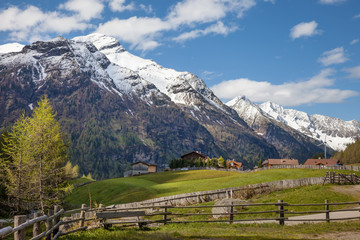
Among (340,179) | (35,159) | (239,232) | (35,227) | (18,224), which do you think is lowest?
(239,232)

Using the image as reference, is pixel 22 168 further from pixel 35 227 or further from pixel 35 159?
pixel 35 227

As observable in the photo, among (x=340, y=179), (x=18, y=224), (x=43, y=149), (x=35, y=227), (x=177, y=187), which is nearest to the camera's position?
(x=18, y=224)

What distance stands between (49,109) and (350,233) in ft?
121

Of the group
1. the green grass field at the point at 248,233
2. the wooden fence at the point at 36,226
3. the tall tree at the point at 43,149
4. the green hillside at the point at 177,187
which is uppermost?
the tall tree at the point at 43,149

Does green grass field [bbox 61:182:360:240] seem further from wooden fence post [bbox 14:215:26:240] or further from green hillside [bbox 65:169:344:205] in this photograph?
green hillside [bbox 65:169:344:205]

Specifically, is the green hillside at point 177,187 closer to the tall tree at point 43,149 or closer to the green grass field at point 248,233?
the tall tree at point 43,149

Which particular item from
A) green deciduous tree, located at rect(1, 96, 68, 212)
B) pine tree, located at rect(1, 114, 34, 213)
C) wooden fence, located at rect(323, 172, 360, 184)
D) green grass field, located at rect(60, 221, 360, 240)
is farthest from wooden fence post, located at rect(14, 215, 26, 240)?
wooden fence, located at rect(323, 172, 360, 184)

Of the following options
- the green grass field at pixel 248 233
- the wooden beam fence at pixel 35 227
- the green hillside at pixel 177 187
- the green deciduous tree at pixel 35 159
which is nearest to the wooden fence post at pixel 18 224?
the wooden beam fence at pixel 35 227

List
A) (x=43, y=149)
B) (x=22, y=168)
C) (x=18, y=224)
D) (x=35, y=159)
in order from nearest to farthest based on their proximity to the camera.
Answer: (x=18, y=224), (x=43, y=149), (x=22, y=168), (x=35, y=159)

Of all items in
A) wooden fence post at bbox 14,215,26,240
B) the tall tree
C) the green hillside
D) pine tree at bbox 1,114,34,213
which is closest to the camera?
wooden fence post at bbox 14,215,26,240

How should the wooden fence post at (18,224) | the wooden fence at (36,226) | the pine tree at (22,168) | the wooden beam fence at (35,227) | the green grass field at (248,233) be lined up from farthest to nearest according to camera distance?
the pine tree at (22,168)
the green grass field at (248,233)
the wooden fence post at (18,224)
the wooden fence at (36,226)
the wooden beam fence at (35,227)

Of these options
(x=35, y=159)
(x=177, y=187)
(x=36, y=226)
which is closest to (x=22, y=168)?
(x=35, y=159)

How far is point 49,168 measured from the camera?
40.1 metres

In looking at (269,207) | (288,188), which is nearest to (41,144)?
(269,207)
